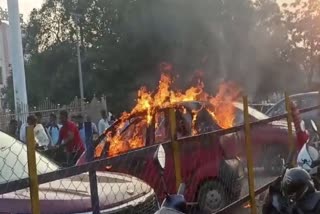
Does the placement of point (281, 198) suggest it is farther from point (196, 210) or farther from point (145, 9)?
point (145, 9)

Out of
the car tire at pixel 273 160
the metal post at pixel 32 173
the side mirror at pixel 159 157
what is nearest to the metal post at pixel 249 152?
the side mirror at pixel 159 157

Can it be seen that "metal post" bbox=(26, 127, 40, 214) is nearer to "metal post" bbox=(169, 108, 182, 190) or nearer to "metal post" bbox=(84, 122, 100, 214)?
"metal post" bbox=(84, 122, 100, 214)

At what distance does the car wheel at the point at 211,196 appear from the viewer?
7008 mm

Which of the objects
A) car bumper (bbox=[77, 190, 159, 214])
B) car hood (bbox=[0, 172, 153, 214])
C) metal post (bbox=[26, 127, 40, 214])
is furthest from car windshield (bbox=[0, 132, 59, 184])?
metal post (bbox=[26, 127, 40, 214])

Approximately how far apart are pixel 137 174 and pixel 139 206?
207cm

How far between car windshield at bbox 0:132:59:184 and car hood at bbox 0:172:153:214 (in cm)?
54

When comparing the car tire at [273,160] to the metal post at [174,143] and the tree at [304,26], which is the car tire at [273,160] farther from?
the tree at [304,26]

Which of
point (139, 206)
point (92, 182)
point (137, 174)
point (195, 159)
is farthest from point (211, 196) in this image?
point (92, 182)

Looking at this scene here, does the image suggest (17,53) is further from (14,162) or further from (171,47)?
(14,162)

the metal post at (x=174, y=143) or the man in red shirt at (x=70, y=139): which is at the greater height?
the metal post at (x=174, y=143)

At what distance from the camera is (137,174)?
249 inches

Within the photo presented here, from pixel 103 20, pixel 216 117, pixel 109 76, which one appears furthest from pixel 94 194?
pixel 103 20

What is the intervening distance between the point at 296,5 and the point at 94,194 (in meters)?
34.7

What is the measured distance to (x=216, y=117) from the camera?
8578 mm
